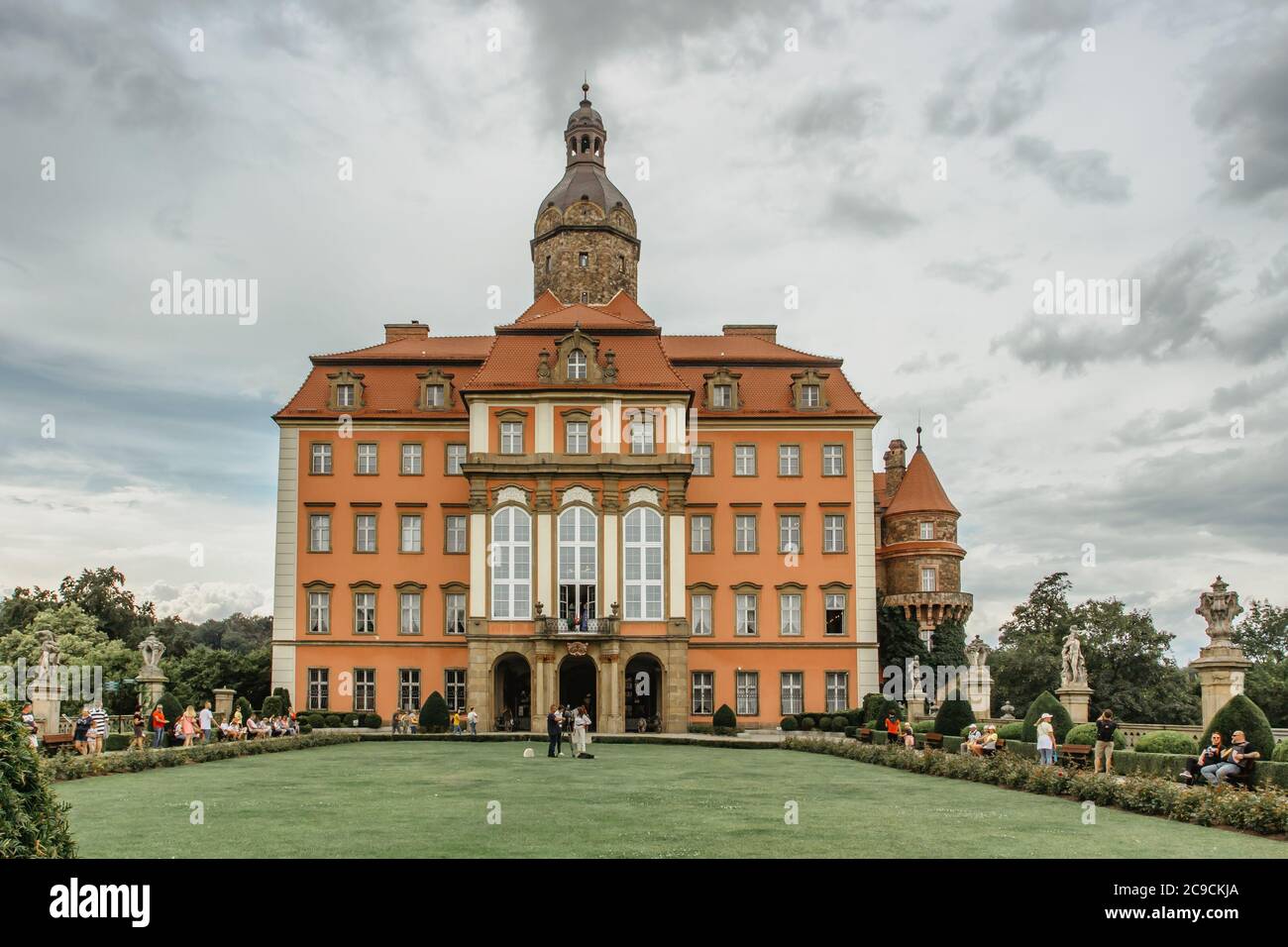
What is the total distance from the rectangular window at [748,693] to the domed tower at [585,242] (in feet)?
72.6

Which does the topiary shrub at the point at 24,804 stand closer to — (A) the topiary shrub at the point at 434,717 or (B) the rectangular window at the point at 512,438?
(A) the topiary shrub at the point at 434,717

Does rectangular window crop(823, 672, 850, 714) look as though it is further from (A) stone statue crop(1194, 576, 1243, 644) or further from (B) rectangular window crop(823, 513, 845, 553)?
(A) stone statue crop(1194, 576, 1243, 644)

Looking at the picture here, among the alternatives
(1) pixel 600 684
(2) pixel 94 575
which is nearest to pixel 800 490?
(1) pixel 600 684

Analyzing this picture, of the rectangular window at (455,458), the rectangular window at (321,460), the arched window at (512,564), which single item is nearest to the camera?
the arched window at (512,564)

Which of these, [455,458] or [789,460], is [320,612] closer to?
[455,458]

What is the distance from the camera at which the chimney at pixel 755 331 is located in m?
63.5

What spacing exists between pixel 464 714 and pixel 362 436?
13305mm

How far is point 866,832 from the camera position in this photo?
16.0 metres

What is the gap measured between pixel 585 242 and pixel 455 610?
22.1 meters

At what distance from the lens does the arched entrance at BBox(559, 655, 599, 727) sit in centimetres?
5114

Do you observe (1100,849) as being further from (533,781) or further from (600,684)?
(600,684)

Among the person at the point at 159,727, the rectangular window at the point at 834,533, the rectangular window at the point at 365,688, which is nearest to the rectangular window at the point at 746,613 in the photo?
the rectangular window at the point at 834,533

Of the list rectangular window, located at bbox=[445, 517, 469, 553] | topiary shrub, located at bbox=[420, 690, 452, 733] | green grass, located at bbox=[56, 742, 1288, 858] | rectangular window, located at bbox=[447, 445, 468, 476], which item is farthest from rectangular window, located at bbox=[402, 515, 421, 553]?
green grass, located at bbox=[56, 742, 1288, 858]
